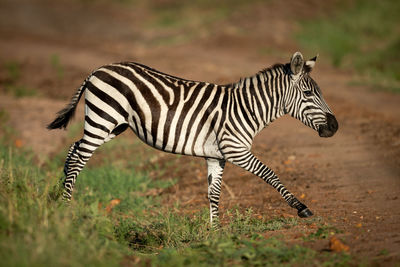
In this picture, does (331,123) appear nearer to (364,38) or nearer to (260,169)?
(260,169)

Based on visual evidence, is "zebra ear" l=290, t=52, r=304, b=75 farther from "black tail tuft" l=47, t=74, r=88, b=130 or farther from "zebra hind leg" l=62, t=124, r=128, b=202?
"black tail tuft" l=47, t=74, r=88, b=130

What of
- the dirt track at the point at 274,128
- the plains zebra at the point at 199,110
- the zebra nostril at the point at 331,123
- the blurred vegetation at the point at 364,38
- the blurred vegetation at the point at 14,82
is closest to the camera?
the plains zebra at the point at 199,110

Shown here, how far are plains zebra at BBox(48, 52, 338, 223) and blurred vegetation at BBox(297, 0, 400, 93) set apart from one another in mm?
8157

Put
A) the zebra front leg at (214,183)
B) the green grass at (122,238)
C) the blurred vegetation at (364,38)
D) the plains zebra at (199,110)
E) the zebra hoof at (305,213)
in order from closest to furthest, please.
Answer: the green grass at (122,238) < the zebra hoof at (305,213) < the plains zebra at (199,110) < the zebra front leg at (214,183) < the blurred vegetation at (364,38)

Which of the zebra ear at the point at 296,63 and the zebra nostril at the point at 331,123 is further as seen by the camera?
the zebra nostril at the point at 331,123

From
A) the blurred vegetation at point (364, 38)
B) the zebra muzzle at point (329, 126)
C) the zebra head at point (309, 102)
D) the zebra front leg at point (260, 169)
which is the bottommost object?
the zebra front leg at point (260, 169)

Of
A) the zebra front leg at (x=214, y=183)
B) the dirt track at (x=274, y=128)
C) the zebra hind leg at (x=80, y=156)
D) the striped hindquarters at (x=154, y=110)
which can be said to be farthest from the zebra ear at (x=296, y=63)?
the zebra hind leg at (x=80, y=156)

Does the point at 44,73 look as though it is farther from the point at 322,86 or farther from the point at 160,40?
the point at 322,86

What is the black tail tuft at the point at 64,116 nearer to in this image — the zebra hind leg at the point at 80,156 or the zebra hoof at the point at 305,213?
the zebra hind leg at the point at 80,156

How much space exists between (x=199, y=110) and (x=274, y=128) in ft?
16.9

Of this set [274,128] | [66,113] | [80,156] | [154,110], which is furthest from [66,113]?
[274,128]

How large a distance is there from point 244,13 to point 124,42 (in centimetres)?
541

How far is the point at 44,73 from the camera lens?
1664 centimetres

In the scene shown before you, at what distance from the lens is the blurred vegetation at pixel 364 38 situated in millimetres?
15711
